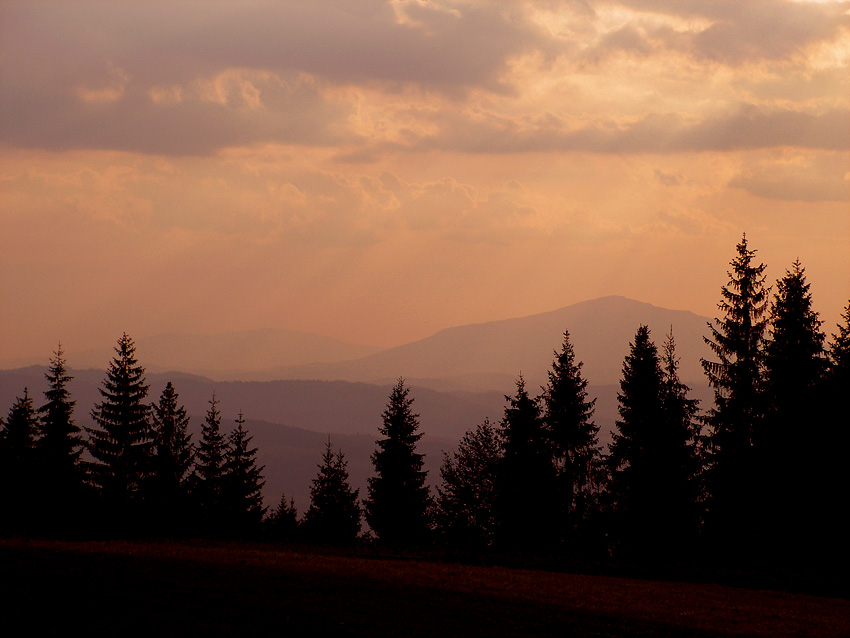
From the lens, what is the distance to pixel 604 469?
58.7m

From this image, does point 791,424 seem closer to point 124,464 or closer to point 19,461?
point 124,464

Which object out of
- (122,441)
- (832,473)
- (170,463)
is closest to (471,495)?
(170,463)

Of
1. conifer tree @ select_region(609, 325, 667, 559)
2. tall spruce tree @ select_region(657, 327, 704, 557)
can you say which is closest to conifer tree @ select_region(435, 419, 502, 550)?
conifer tree @ select_region(609, 325, 667, 559)

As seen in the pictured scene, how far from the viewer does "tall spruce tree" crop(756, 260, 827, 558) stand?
44531 mm

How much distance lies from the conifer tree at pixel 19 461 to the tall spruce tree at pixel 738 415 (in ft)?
153

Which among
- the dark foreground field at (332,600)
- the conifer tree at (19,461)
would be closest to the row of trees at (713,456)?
the dark foreground field at (332,600)

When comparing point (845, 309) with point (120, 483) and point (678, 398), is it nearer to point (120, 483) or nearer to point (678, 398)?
point (678, 398)

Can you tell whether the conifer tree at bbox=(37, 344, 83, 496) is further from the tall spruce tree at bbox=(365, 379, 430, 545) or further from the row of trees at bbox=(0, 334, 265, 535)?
the tall spruce tree at bbox=(365, 379, 430, 545)

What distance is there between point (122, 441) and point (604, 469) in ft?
134

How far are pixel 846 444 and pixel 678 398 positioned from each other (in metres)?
11.2

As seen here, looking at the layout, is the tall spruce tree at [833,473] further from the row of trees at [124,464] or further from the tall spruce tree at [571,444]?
the row of trees at [124,464]

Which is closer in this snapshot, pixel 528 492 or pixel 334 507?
pixel 528 492

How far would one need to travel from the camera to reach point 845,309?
49.1 m

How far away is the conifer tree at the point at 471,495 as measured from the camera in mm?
75688
